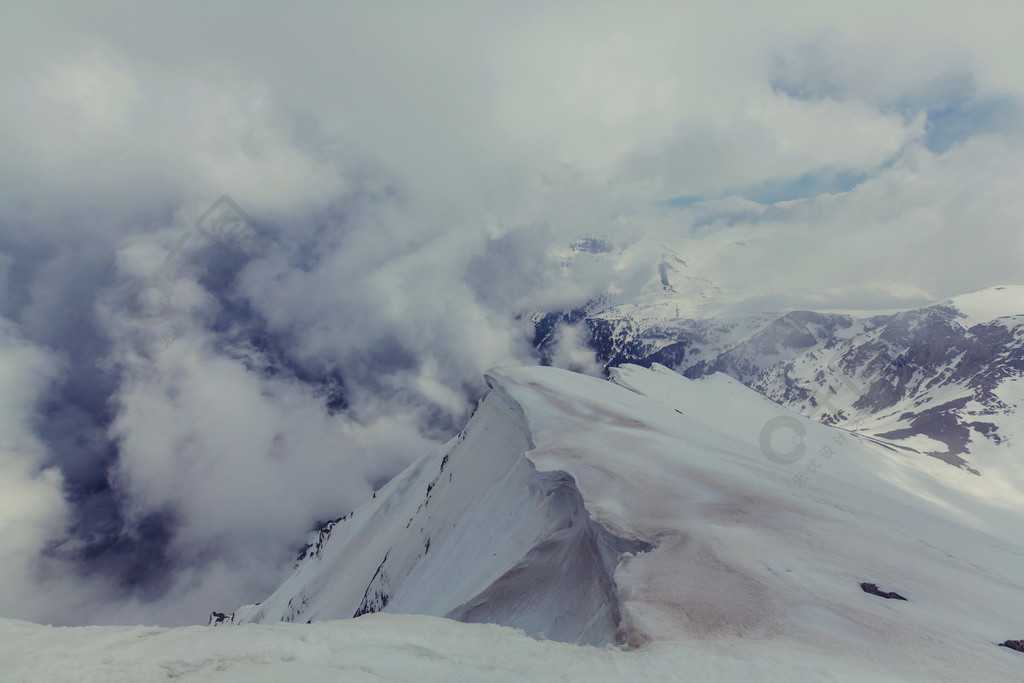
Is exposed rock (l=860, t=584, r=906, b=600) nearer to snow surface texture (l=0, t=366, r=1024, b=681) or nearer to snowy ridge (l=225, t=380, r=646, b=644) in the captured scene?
snow surface texture (l=0, t=366, r=1024, b=681)

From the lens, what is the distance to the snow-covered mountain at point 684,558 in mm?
10578

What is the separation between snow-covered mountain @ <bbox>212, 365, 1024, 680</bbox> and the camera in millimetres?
10578

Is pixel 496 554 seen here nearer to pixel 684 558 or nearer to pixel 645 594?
pixel 684 558

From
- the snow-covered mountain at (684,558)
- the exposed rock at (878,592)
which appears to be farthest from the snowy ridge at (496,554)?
the exposed rock at (878,592)

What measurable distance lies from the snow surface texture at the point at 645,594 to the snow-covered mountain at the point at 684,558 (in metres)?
0.07

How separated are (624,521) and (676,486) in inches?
202

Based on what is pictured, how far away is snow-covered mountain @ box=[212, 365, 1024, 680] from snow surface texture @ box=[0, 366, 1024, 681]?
0.24ft

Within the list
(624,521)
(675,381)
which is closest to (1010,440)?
(675,381)

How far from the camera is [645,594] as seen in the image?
12.1 metres

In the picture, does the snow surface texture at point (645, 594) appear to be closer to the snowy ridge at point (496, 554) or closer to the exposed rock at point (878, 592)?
the snowy ridge at point (496, 554)

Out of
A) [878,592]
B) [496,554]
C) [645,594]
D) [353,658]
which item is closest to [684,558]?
[645,594]

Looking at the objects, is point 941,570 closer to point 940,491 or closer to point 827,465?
point 827,465

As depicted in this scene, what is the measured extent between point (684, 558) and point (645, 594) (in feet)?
8.30

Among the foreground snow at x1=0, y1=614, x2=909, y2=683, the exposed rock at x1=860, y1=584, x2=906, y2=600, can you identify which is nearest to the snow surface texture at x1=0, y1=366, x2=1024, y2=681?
the foreground snow at x1=0, y1=614, x2=909, y2=683
